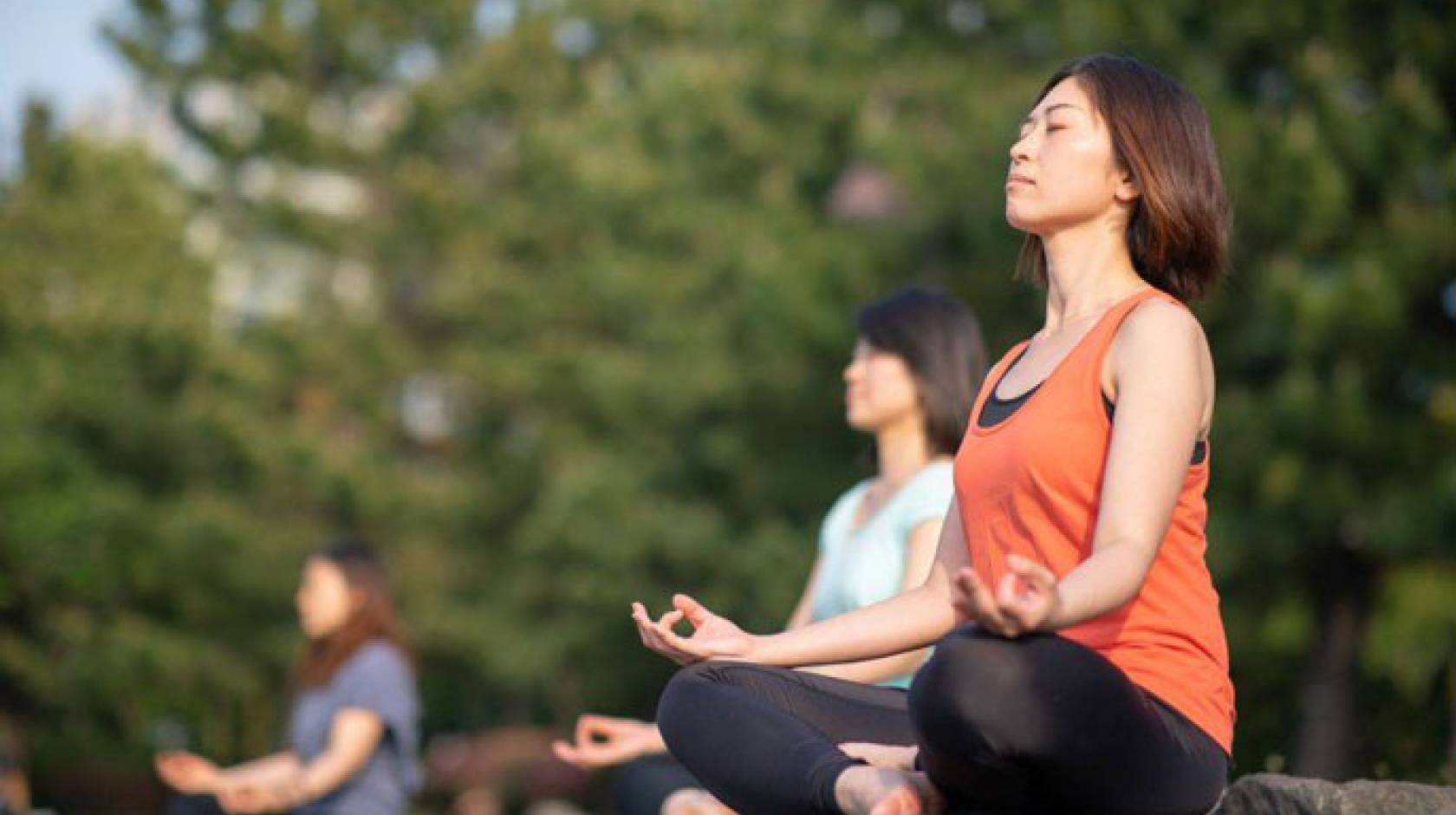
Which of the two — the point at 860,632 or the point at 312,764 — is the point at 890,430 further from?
the point at 312,764

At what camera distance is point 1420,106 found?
11.2 m

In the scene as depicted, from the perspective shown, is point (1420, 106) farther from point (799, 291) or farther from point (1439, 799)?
point (1439, 799)

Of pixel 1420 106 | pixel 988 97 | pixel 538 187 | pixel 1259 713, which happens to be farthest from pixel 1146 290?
pixel 538 187

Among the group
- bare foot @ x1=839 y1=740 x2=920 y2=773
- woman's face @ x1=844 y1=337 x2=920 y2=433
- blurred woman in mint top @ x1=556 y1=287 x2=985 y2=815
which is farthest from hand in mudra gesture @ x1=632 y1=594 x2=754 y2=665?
woman's face @ x1=844 y1=337 x2=920 y2=433

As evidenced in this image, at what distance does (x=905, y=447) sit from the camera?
4.37 m

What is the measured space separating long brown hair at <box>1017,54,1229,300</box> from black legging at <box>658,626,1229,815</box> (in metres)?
0.67

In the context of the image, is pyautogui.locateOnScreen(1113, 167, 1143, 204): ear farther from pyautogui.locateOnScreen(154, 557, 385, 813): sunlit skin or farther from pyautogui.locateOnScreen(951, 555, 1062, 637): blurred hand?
pyautogui.locateOnScreen(154, 557, 385, 813): sunlit skin

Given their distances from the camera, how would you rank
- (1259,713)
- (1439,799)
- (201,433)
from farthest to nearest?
(201,433) < (1259,713) < (1439,799)

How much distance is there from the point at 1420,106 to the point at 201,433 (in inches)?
582

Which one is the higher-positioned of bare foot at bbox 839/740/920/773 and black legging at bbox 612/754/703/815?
bare foot at bbox 839/740/920/773

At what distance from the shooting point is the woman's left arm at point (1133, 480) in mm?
2180

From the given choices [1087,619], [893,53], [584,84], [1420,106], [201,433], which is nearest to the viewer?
[1087,619]

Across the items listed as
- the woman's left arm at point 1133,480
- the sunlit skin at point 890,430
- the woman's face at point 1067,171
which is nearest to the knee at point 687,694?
the woman's left arm at point 1133,480

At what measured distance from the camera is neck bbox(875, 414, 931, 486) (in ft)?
14.3
